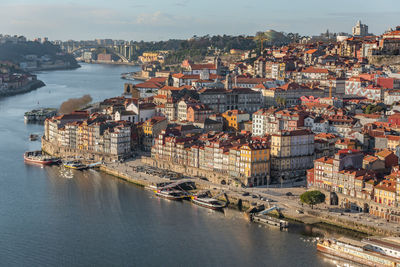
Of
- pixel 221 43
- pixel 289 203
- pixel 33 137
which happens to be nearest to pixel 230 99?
pixel 33 137

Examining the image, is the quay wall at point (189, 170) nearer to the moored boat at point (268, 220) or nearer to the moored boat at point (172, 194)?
the moored boat at point (172, 194)

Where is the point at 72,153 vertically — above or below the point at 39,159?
above

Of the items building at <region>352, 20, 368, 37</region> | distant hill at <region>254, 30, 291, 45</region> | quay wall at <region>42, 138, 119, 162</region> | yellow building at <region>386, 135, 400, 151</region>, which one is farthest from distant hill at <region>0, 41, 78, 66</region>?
yellow building at <region>386, 135, 400, 151</region>

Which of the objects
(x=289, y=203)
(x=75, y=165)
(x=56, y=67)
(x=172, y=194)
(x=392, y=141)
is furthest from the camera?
(x=56, y=67)

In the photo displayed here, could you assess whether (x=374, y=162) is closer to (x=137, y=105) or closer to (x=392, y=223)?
(x=392, y=223)

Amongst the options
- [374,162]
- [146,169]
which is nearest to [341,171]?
[374,162]

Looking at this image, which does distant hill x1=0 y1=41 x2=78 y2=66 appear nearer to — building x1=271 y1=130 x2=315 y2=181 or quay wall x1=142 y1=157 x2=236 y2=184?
quay wall x1=142 y1=157 x2=236 y2=184

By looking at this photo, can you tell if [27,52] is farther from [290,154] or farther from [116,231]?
[116,231]

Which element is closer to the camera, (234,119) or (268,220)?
(268,220)
